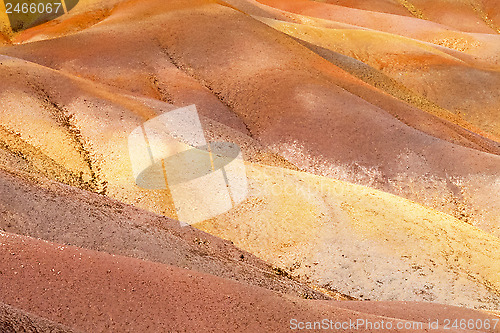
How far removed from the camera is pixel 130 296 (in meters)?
9.63

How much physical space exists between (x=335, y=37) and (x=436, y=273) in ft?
79.1

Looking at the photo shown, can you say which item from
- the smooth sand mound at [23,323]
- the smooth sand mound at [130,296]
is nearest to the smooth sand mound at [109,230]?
the smooth sand mound at [130,296]

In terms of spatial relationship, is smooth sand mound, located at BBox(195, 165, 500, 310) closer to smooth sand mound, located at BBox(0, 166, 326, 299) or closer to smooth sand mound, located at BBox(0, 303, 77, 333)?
smooth sand mound, located at BBox(0, 166, 326, 299)

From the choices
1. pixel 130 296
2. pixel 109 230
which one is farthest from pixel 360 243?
pixel 130 296

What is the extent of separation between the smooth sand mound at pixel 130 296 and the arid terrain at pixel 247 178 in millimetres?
33

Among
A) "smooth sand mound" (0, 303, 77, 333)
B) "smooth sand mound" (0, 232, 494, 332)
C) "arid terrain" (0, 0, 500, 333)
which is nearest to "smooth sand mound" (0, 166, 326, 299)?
"arid terrain" (0, 0, 500, 333)

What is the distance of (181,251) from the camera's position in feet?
45.1

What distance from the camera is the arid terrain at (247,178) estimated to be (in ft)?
33.1

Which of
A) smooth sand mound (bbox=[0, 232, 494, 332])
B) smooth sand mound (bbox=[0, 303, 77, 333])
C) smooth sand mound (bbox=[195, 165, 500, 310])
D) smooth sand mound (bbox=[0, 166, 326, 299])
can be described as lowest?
smooth sand mound (bbox=[195, 165, 500, 310])

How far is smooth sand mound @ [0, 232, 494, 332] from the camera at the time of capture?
902 cm

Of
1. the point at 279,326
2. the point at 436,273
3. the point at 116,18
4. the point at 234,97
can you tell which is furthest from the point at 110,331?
the point at 116,18

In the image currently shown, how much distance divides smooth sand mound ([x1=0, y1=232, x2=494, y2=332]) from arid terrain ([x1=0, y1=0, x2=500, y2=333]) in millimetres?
33

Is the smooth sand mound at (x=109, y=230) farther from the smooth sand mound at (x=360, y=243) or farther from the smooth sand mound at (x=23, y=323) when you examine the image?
the smooth sand mound at (x=23, y=323)

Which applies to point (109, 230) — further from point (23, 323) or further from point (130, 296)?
point (23, 323)
